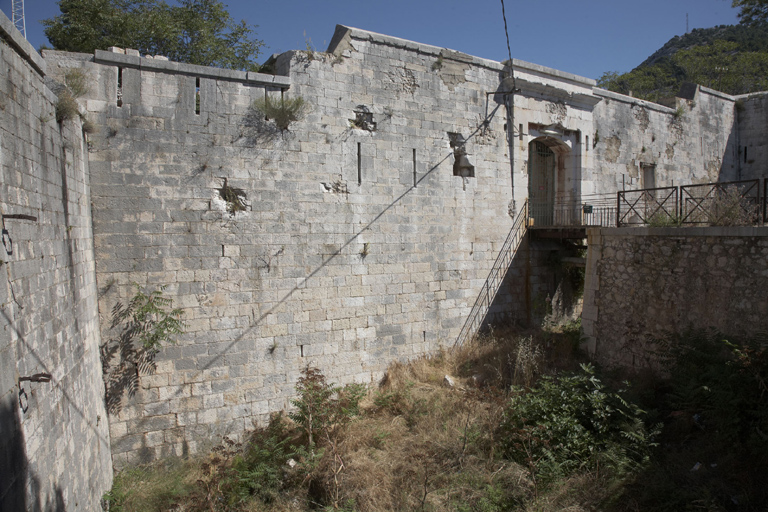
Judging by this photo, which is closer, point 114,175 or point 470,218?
point 114,175

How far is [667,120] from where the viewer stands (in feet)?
47.2

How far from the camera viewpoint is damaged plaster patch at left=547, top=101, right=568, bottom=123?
438 inches

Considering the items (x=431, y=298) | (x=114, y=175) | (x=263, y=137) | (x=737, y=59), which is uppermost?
(x=737, y=59)

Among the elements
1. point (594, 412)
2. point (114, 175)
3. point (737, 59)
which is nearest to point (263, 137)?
point (114, 175)

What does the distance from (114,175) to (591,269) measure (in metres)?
8.54

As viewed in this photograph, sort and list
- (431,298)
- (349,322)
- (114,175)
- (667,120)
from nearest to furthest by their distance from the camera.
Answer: (114,175), (349,322), (431,298), (667,120)

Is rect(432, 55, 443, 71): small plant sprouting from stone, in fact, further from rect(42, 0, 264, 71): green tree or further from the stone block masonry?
rect(42, 0, 264, 71): green tree

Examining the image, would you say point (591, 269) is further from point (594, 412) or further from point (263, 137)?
point (263, 137)

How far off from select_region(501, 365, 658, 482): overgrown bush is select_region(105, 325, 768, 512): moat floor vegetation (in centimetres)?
2

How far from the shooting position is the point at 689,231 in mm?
7168

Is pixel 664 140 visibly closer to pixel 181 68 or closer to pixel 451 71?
pixel 451 71

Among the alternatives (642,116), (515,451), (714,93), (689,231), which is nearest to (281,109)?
(515,451)

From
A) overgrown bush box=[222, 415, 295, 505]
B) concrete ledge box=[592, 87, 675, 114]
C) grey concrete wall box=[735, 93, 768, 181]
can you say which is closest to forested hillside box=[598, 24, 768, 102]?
grey concrete wall box=[735, 93, 768, 181]

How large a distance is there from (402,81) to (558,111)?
14.8ft
